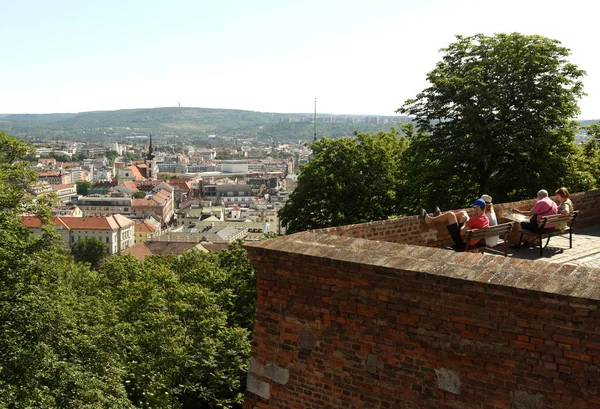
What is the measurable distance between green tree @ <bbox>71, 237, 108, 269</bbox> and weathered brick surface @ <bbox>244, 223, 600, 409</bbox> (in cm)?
10619

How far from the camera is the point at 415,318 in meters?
5.47

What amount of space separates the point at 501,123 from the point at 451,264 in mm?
17777

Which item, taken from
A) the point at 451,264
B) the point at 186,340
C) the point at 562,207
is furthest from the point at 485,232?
the point at 186,340

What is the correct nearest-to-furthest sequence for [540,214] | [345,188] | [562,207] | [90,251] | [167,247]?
1. [540,214]
2. [562,207]
3. [345,188]
4. [167,247]
5. [90,251]

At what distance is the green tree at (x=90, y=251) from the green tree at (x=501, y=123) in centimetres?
9241

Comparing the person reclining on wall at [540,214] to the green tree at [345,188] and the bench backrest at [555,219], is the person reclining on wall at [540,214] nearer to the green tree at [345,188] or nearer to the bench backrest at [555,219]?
the bench backrest at [555,219]

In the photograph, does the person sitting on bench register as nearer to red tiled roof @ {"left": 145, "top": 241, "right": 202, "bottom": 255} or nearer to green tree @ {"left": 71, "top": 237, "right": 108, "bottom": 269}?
red tiled roof @ {"left": 145, "top": 241, "right": 202, "bottom": 255}

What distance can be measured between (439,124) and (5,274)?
48.7 ft

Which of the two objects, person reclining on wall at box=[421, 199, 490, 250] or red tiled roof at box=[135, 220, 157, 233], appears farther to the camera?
red tiled roof at box=[135, 220, 157, 233]

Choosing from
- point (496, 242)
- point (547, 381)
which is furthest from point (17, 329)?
point (547, 381)

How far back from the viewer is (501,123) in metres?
22.0

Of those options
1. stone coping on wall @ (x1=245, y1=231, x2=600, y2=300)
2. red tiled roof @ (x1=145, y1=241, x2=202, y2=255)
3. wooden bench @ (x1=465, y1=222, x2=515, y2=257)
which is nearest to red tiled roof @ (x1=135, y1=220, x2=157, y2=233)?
red tiled roof @ (x1=145, y1=241, x2=202, y2=255)

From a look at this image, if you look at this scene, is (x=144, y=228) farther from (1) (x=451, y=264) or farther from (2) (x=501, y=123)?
(1) (x=451, y=264)

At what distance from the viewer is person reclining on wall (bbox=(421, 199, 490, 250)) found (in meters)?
8.72
